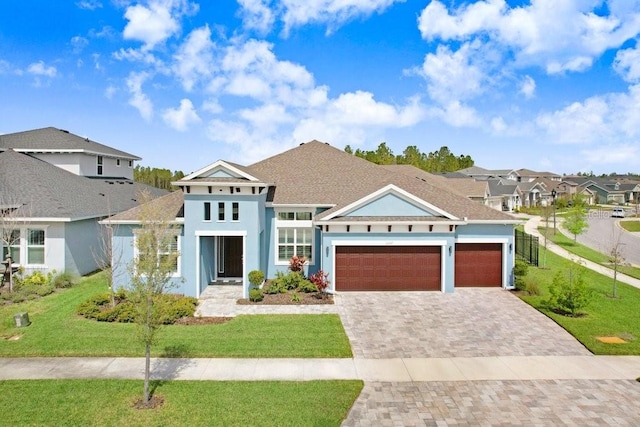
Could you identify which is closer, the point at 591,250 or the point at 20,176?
the point at 20,176

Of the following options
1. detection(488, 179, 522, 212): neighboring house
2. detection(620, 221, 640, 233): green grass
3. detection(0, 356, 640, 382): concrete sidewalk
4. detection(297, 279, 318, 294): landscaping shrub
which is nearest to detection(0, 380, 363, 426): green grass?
detection(0, 356, 640, 382): concrete sidewalk

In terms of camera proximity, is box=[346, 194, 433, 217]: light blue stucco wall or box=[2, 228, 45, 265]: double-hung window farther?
box=[2, 228, 45, 265]: double-hung window

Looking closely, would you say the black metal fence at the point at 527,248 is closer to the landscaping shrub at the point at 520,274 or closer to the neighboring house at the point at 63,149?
the landscaping shrub at the point at 520,274

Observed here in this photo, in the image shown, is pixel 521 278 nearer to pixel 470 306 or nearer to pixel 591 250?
pixel 470 306

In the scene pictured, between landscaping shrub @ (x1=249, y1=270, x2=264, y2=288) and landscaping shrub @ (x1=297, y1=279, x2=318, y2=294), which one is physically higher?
landscaping shrub @ (x1=249, y1=270, x2=264, y2=288)

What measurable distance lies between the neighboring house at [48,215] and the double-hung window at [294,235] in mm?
6874

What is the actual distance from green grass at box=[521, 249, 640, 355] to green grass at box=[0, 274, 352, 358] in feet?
25.5

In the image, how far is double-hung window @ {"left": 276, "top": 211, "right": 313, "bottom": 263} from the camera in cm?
2228

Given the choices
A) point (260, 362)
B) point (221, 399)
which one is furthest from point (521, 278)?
point (221, 399)

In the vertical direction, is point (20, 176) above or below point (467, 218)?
above

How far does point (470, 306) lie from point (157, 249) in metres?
13.0

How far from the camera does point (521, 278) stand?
816 inches

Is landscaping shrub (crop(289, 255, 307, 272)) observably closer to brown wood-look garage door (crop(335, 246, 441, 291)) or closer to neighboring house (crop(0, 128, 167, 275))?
brown wood-look garage door (crop(335, 246, 441, 291))

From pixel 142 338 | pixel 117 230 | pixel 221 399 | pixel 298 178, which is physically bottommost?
pixel 221 399
